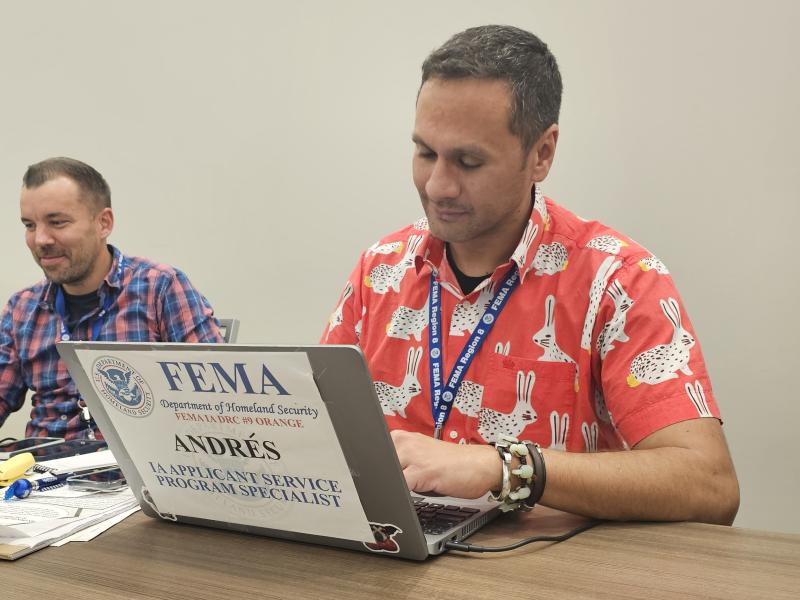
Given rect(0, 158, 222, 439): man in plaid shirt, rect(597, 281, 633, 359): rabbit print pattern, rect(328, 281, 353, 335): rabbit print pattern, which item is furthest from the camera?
rect(0, 158, 222, 439): man in plaid shirt

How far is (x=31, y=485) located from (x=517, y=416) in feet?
2.64

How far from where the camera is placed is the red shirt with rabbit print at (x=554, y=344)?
1.16 m

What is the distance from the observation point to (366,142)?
283 centimetres

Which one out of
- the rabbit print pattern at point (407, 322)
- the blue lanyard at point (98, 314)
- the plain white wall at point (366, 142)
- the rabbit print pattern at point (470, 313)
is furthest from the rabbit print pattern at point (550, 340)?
the blue lanyard at point (98, 314)

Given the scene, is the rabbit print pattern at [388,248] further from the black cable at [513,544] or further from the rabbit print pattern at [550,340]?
the black cable at [513,544]

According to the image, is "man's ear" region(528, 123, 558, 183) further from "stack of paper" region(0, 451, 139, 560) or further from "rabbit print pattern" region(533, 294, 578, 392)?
"stack of paper" region(0, 451, 139, 560)

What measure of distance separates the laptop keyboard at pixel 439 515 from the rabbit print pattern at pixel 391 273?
0.62 m

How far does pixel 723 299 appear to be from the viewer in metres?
2.29

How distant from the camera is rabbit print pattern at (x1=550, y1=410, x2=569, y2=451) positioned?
132cm

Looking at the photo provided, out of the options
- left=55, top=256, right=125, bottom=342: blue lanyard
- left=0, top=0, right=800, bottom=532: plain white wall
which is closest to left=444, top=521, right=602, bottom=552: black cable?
left=0, top=0, right=800, bottom=532: plain white wall

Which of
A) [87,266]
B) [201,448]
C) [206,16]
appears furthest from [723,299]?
[206,16]

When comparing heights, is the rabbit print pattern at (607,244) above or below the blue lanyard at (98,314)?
above

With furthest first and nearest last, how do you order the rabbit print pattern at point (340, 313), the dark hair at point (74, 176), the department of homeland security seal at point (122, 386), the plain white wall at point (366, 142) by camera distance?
1. the dark hair at point (74, 176)
2. the plain white wall at point (366, 142)
3. the rabbit print pattern at point (340, 313)
4. the department of homeland security seal at point (122, 386)

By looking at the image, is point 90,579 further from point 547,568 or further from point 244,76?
point 244,76
